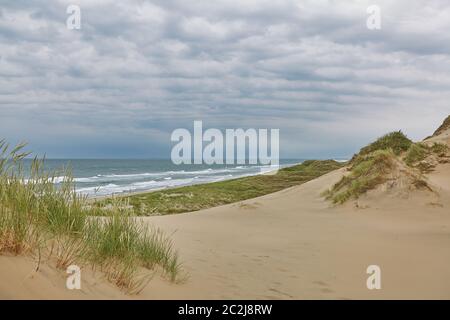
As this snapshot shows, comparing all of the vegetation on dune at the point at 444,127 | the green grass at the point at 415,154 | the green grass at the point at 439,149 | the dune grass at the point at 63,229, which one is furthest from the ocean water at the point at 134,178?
the vegetation on dune at the point at 444,127

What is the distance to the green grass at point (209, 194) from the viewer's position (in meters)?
21.6

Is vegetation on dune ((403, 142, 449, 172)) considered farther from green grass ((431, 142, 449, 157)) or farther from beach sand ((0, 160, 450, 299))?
beach sand ((0, 160, 450, 299))

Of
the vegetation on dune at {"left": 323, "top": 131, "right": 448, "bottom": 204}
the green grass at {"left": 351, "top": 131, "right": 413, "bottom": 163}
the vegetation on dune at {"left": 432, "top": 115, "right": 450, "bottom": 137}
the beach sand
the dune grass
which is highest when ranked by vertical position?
the vegetation on dune at {"left": 432, "top": 115, "right": 450, "bottom": 137}

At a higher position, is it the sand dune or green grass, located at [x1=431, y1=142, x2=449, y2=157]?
green grass, located at [x1=431, y1=142, x2=449, y2=157]

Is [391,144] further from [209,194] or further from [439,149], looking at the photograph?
[209,194]

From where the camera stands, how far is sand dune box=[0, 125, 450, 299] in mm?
4438

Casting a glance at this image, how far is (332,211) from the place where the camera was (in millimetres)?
13438

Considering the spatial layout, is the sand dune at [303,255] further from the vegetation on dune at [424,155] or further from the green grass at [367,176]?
the vegetation on dune at [424,155]

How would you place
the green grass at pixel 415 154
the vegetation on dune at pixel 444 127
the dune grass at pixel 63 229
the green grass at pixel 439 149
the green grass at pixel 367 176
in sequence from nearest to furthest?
the dune grass at pixel 63 229 < the green grass at pixel 367 176 < the green grass at pixel 415 154 < the green grass at pixel 439 149 < the vegetation on dune at pixel 444 127

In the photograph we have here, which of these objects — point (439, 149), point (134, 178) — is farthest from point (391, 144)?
point (134, 178)

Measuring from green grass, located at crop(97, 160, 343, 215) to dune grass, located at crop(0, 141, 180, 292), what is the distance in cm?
1195

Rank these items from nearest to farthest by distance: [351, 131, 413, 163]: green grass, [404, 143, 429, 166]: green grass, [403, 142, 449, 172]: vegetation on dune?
[403, 142, 449, 172]: vegetation on dune
[404, 143, 429, 166]: green grass
[351, 131, 413, 163]: green grass

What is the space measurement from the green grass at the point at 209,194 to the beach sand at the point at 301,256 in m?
7.09

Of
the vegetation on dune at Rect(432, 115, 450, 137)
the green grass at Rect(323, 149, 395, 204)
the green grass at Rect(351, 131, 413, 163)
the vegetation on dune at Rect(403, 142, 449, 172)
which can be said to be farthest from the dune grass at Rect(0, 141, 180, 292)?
the vegetation on dune at Rect(432, 115, 450, 137)
